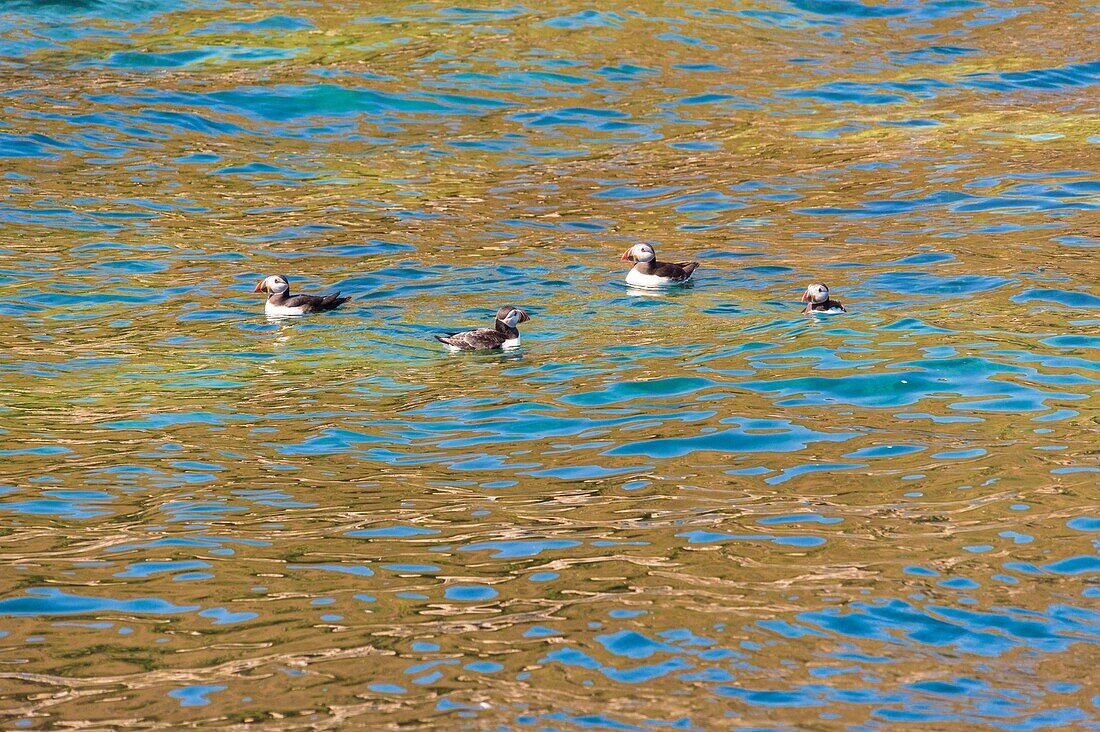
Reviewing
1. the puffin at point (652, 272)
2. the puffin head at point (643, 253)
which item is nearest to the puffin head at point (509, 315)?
the puffin at point (652, 272)

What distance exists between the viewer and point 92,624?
864 cm

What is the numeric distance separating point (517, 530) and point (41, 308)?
936cm

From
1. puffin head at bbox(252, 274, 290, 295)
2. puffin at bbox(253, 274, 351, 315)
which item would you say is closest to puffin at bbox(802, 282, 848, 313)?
puffin at bbox(253, 274, 351, 315)

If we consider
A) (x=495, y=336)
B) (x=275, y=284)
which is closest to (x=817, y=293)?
(x=495, y=336)

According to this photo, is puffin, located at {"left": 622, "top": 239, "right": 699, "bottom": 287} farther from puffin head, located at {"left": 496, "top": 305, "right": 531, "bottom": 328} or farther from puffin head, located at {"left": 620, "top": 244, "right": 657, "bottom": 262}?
puffin head, located at {"left": 496, "top": 305, "right": 531, "bottom": 328}

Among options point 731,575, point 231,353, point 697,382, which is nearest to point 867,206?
point 697,382

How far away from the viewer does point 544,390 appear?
13.8 meters

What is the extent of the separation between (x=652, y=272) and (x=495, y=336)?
3.00 meters

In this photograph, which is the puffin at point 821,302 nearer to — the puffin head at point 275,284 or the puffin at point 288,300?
the puffin at point 288,300

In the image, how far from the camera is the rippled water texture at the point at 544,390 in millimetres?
8055

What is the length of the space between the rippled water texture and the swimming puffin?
0.19 meters

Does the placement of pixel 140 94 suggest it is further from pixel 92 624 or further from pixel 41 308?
pixel 92 624

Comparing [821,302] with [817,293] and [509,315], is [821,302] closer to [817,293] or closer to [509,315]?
[817,293]

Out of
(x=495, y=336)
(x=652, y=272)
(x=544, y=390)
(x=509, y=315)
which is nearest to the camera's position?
(x=544, y=390)
